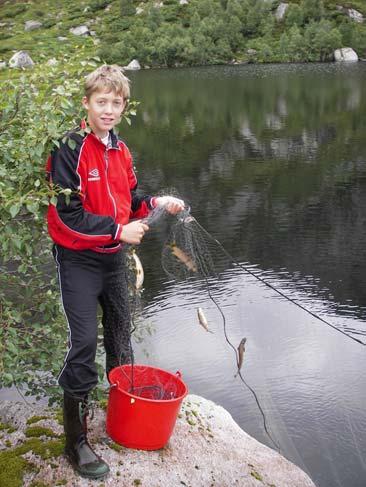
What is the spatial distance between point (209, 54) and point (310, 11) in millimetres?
25881

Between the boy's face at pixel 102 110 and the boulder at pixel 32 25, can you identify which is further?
the boulder at pixel 32 25

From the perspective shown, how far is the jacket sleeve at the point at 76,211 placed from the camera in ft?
14.1

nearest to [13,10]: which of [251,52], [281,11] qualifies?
[281,11]

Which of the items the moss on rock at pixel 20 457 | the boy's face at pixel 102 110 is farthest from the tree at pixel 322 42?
the moss on rock at pixel 20 457

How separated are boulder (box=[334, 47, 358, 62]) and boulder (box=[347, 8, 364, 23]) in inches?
899

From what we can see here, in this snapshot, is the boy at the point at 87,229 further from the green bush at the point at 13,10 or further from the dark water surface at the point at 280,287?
the green bush at the point at 13,10

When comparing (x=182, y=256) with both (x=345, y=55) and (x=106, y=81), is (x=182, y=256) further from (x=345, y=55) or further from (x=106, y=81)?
(x=345, y=55)

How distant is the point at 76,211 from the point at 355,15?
5036 inches

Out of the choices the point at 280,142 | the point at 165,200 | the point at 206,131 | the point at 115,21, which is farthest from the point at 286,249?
the point at 115,21

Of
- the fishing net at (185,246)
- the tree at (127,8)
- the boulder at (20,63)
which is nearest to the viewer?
the fishing net at (185,246)

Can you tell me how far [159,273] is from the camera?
12.9 metres

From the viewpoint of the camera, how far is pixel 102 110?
442 cm

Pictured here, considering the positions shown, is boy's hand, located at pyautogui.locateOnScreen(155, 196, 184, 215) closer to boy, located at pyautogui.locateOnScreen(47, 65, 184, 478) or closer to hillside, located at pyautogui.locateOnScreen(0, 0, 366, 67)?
boy, located at pyautogui.locateOnScreen(47, 65, 184, 478)

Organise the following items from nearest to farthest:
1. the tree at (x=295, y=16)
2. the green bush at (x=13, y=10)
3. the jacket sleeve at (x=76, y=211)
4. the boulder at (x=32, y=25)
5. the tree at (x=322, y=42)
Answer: the jacket sleeve at (x=76, y=211)
the tree at (x=322, y=42)
the tree at (x=295, y=16)
the boulder at (x=32, y=25)
the green bush at (x=13, y=10)
